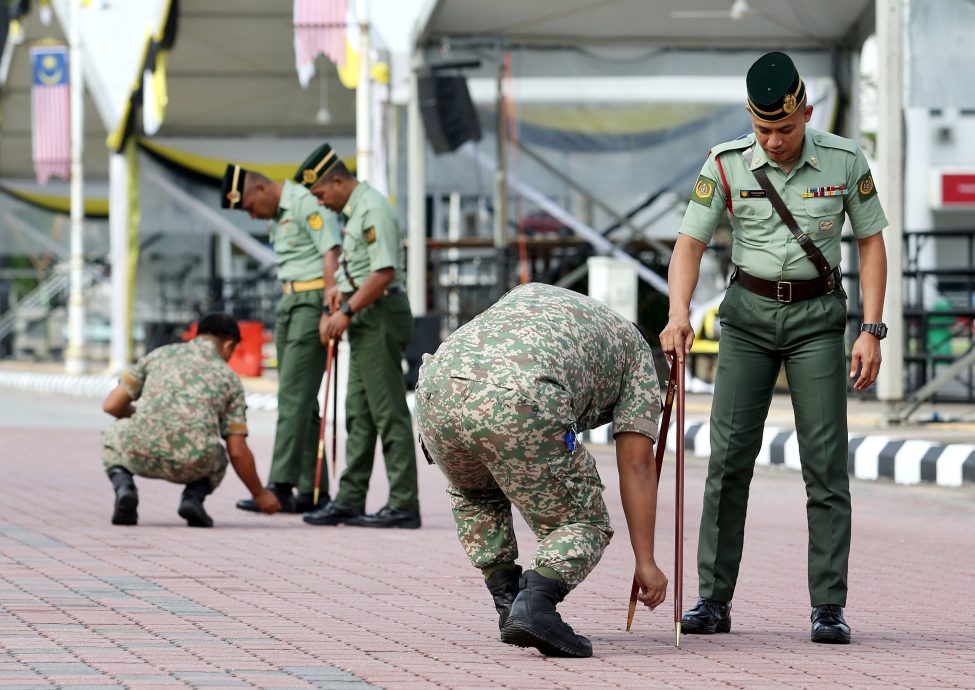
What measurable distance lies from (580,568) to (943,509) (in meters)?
5.98

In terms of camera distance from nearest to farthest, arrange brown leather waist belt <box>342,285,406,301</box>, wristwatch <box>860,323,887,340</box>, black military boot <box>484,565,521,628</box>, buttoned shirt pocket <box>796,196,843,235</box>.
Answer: black military boot <box>484,565,521,628</box> < buttoned shirt pocket <box>796,196,843,235</box> < wristwatch <box>860,323,887,340</box> < brown leather waist belt <box>342,285,406,301</box>

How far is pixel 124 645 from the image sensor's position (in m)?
5.04

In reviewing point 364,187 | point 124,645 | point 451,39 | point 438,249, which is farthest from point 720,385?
point 438,249

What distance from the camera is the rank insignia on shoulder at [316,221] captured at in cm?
955

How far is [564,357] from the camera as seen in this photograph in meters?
4.79

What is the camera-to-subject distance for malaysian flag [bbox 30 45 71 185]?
94.7 ft

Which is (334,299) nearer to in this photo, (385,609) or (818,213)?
(385,609)

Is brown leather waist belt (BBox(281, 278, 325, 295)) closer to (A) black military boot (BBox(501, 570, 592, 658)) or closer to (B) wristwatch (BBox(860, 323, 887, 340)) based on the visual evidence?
(B) wristwatch (BBox(860, 323, 887, 340))

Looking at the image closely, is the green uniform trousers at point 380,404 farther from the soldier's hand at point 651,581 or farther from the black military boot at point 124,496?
the soldier's hand at point 651,581

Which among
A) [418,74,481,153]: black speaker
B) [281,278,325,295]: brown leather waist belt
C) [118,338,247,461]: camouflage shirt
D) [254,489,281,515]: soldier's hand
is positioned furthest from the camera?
[418,74,481,153]: black speaker

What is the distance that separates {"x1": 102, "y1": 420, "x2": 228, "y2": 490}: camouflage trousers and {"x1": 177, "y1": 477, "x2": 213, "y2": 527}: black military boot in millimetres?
52

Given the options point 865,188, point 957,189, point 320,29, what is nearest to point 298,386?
point 865,188

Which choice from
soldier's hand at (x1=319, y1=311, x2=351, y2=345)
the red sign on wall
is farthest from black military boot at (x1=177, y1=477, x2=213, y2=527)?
the red sign on wall

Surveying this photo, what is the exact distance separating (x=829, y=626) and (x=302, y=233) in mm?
4878
